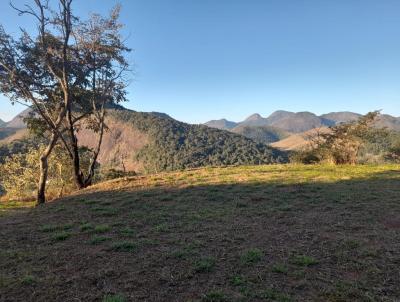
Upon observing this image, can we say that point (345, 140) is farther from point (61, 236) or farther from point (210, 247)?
point (61, 236)

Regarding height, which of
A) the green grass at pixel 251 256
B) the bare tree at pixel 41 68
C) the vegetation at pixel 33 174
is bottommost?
the green grass at pixel 251 256

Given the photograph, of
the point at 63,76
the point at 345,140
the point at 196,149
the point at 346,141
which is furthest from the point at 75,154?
the point at 196,149

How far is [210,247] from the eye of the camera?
8.86 metres

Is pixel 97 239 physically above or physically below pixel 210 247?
above

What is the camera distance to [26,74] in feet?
65.3

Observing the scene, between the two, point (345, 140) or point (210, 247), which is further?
point (345, 140)

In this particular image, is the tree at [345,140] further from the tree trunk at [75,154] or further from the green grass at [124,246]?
the green grass at [124,246]

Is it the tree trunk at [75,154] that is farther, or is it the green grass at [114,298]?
the tree trunk at [75,154]

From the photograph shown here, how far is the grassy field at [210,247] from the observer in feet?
21.4

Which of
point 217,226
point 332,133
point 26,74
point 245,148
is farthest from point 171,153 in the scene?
point 217,226

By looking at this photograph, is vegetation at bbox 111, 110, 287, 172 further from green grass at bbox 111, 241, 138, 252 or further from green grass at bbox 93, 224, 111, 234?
green grass at bbox 111, 241, 138, 252

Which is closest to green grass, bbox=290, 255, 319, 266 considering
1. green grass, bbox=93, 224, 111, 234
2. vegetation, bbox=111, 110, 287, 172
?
green grass, bbox=93, 224, 111, 234

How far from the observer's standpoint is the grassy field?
21.4ft

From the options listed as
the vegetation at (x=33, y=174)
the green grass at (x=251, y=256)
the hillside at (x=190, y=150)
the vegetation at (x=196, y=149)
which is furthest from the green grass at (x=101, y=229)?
the vegetation at (x=196, y=149)
